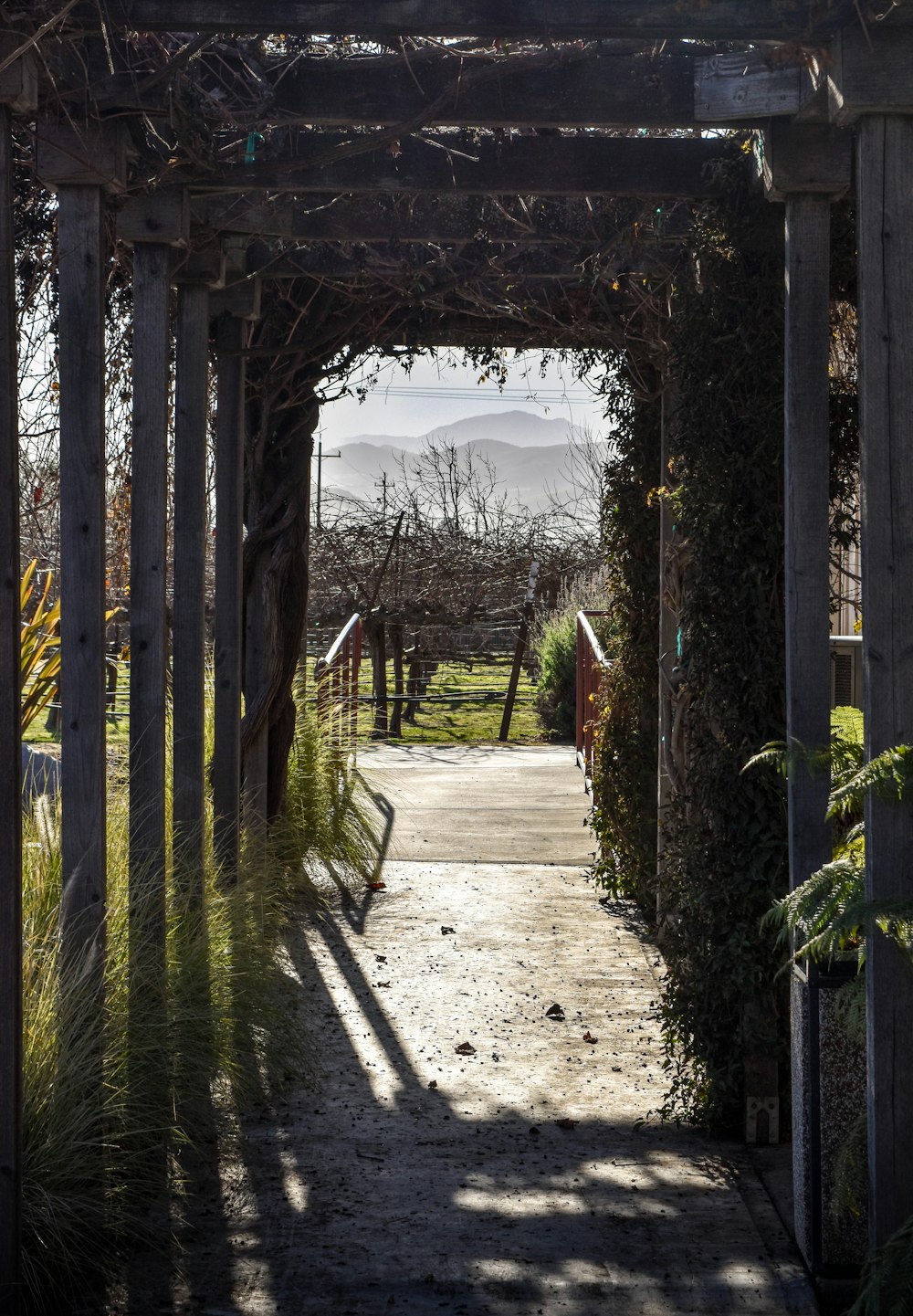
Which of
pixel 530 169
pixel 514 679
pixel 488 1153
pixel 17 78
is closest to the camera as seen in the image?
pixel 17 78

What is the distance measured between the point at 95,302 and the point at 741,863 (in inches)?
93.0

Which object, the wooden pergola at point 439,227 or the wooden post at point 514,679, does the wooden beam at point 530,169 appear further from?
the wooden post at point 514,679

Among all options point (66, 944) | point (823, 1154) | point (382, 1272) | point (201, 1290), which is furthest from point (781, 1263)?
point (66, 944)

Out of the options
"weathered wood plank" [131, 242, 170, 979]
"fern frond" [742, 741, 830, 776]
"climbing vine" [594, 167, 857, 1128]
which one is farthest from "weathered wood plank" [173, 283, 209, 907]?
"fern frond" [742, 741, 830, 776]

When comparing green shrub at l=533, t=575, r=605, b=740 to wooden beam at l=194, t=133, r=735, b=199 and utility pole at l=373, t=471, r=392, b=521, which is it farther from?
wooden beam at l=194, t=133, r=735, b=199

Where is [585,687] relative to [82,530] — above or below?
below

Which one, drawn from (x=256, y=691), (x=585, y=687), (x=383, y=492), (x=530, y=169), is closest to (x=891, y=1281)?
(x=530, y=169)

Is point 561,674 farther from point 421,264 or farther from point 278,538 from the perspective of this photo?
point 421,264

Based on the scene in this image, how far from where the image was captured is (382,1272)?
121 inches

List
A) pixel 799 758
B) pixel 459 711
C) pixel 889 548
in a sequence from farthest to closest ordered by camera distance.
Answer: pixel 459 711 < pixel 799 758 < pixel 889 548

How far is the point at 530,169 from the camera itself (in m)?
4.10

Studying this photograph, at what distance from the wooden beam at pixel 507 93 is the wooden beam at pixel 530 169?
0.57 metres

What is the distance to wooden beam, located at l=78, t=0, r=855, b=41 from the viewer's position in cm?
290

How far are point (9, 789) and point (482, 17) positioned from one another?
194cm
